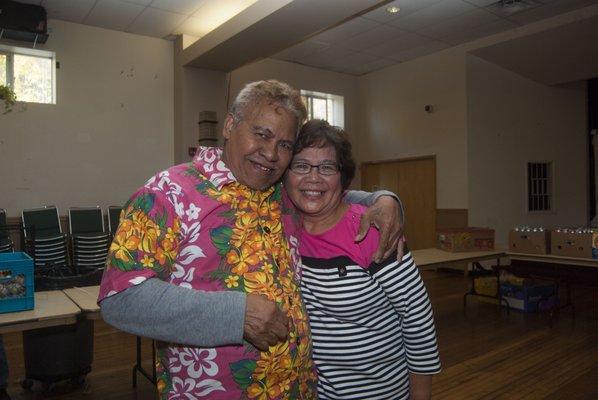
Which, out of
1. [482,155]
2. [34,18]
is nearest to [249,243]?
[34,18]

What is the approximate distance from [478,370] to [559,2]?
5.13m

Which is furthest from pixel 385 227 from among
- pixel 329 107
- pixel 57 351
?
pixel 329 107

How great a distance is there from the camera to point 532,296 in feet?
16.8

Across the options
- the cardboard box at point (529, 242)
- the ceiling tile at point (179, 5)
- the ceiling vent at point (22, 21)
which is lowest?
the cardboard box at point (529, 242)

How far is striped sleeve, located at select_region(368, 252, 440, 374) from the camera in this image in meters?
1.24

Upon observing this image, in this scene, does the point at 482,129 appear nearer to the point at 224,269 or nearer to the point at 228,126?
the point at 228,126

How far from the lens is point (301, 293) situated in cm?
130

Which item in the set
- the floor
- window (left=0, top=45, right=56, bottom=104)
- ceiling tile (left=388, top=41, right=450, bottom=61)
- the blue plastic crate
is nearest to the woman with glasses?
the blue plastic crate

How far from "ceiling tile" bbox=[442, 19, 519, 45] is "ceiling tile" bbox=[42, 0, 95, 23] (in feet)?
17.3

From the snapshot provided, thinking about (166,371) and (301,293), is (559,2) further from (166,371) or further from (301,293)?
(166,371)

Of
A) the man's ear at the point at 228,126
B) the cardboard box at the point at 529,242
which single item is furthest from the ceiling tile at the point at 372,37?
the man's ear at the point at 228,126

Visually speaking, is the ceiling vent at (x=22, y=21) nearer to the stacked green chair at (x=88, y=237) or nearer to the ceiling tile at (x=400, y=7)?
→ the stacked green chair at (x=88, y=237)

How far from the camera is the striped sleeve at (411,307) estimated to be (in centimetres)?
124

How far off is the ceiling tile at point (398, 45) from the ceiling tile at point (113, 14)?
12.5 ft
